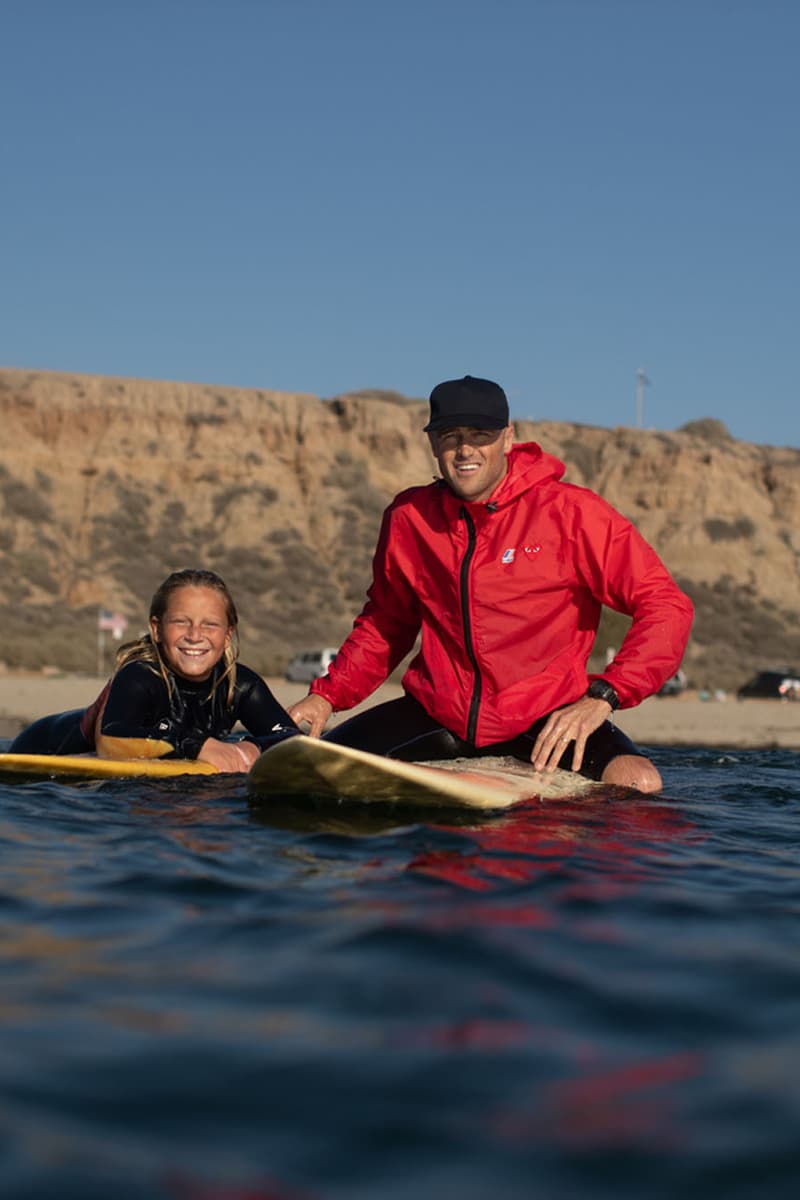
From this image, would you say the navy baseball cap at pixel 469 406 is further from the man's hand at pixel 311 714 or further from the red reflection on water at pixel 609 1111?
the red reflection on water at pixel 609 1111

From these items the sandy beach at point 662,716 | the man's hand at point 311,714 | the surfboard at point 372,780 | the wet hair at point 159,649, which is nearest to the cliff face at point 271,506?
the sandy beach at point 662,716

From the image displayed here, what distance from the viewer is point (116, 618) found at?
33531mm

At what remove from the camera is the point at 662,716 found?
22.6 m

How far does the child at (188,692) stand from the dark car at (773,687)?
2958 centimetres

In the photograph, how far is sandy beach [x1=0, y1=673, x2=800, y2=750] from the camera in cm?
1722

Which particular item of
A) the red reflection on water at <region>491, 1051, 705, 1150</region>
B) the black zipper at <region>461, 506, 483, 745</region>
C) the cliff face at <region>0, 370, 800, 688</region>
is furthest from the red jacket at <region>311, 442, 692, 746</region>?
the cliff face at <region>0, 370, 800, 688</region>

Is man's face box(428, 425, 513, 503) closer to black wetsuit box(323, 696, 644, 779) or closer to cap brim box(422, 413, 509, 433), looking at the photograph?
cap brim box(422, 413, 509, 433)

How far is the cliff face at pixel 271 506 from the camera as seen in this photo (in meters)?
46.1

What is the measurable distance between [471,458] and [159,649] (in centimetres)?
174

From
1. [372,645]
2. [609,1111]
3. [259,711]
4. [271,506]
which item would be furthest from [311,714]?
[271,506]

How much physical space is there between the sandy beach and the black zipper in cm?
914

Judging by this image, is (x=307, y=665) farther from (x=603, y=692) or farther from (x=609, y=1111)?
(x=609, y=1111)

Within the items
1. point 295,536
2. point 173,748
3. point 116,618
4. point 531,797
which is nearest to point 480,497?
point 531,797

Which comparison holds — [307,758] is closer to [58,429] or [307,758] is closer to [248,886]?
[248,886]
